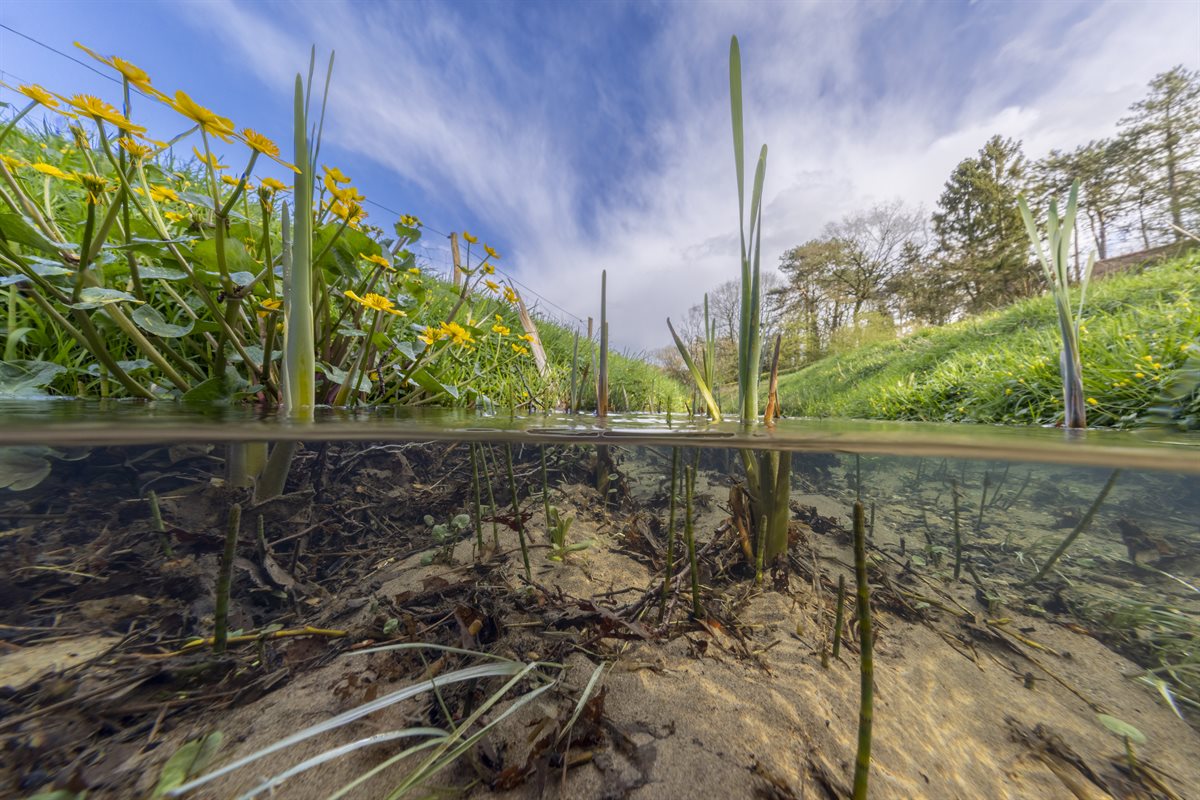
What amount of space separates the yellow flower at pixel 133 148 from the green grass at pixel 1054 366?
5.37 m

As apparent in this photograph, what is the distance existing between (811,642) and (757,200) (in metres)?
1.64

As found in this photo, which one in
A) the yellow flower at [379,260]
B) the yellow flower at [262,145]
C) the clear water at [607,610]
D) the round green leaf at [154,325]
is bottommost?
the clear water at [607,610]

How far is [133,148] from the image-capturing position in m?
1.37

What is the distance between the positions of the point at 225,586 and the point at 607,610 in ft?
3.03

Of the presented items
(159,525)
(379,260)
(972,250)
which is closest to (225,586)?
(159,525)

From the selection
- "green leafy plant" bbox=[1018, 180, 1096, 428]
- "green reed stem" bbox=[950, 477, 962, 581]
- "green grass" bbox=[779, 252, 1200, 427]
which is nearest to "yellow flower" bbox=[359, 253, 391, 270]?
"green reed stem" bbox=[950, 477, 962, 581]

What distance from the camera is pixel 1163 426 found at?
9.21 feet

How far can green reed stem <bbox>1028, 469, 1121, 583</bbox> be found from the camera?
52.8 inches

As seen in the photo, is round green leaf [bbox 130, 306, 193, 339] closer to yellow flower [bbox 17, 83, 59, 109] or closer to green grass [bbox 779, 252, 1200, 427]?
yellow flower [bbox 17, 83, 59, 109]

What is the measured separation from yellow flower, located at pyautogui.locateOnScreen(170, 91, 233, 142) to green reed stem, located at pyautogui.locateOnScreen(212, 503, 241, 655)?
1.11m

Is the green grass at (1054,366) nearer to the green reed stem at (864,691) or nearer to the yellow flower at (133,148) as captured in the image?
the green reed stem at (864,691)

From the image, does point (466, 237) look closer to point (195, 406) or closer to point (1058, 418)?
point (195, 406)

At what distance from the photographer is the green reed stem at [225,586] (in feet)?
3.01

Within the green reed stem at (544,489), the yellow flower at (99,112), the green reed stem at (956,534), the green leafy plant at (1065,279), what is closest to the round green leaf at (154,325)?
the yellow flower at (99,112)
